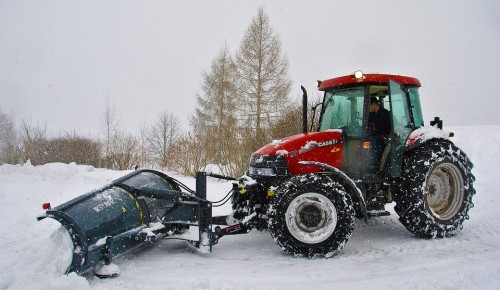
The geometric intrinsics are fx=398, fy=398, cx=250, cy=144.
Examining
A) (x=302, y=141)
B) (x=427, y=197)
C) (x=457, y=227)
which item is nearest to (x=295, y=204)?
(x=302, y=141)

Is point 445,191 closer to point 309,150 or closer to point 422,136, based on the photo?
point 422,136

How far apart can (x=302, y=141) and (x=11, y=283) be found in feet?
11.3

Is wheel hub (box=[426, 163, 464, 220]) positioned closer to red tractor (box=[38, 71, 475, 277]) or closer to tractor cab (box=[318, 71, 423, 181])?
red tractor (box=[38, 71, 475, 277])

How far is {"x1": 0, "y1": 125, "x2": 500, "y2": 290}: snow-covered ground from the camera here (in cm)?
365

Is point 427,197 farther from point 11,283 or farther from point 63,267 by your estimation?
point 11,283

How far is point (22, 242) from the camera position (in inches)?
204

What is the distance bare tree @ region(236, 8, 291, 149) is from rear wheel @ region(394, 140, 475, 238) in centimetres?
1326

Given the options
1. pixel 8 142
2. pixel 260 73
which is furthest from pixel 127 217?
pixel 8 142

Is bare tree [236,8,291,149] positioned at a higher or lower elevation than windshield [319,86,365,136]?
higher

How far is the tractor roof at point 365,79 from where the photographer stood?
5.36 metres

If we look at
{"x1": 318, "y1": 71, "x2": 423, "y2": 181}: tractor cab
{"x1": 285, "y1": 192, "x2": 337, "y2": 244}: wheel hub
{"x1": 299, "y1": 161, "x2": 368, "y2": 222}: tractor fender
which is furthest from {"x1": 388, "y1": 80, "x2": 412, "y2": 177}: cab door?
{"x1": 285, "y1": 192, "x2": 337, "y2": 244}: wheel hub

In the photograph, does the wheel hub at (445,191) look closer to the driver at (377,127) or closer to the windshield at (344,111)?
the driver at (377,127)

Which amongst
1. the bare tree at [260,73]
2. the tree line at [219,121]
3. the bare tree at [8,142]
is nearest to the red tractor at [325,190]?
the tree line at [219,121]

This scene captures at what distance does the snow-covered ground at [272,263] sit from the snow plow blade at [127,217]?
6.9 inches
